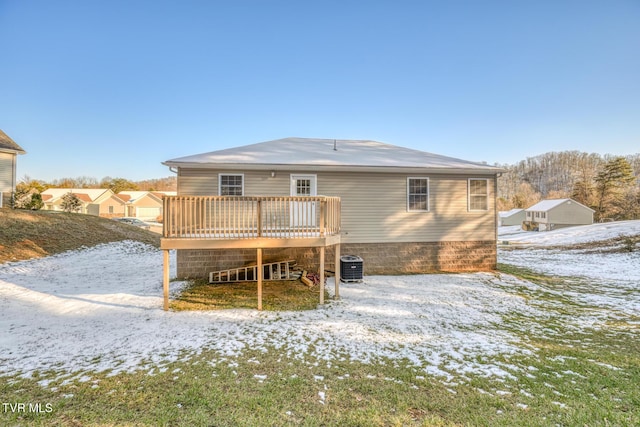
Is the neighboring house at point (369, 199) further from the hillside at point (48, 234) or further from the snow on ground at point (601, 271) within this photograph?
the hillside at point (48, 234)

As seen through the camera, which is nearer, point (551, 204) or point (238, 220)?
point (238, 220)

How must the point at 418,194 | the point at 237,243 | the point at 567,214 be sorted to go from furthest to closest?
1. the point at 567,214
2. the point at 418,194
3. the point at 237,243

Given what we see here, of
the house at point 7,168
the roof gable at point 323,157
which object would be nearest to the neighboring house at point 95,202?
the house at point 7,168

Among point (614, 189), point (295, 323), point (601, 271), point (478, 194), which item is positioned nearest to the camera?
point (295, 323)

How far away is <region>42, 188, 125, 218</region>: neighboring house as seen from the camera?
41812 millimetres

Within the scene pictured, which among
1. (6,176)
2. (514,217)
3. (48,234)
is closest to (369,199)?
(48,234)

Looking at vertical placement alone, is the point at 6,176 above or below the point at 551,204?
above

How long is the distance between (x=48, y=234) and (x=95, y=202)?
35.5m

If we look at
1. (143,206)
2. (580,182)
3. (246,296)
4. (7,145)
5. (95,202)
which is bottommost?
(246,296)

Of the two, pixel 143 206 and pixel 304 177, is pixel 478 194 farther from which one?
pixel 143 206

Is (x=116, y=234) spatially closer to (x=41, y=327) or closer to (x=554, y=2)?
(x=41, y=327)

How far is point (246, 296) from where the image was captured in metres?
7.58

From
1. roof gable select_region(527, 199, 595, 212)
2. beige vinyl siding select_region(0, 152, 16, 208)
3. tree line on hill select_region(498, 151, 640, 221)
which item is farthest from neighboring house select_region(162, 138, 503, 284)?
roof gable select_region(527, 199, 595, 212)

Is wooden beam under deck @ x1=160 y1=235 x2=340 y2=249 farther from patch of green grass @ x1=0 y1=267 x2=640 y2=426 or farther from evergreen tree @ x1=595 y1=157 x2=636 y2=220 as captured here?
evergreen tree @ x1=595 y1=157 x2=636 y2=220
